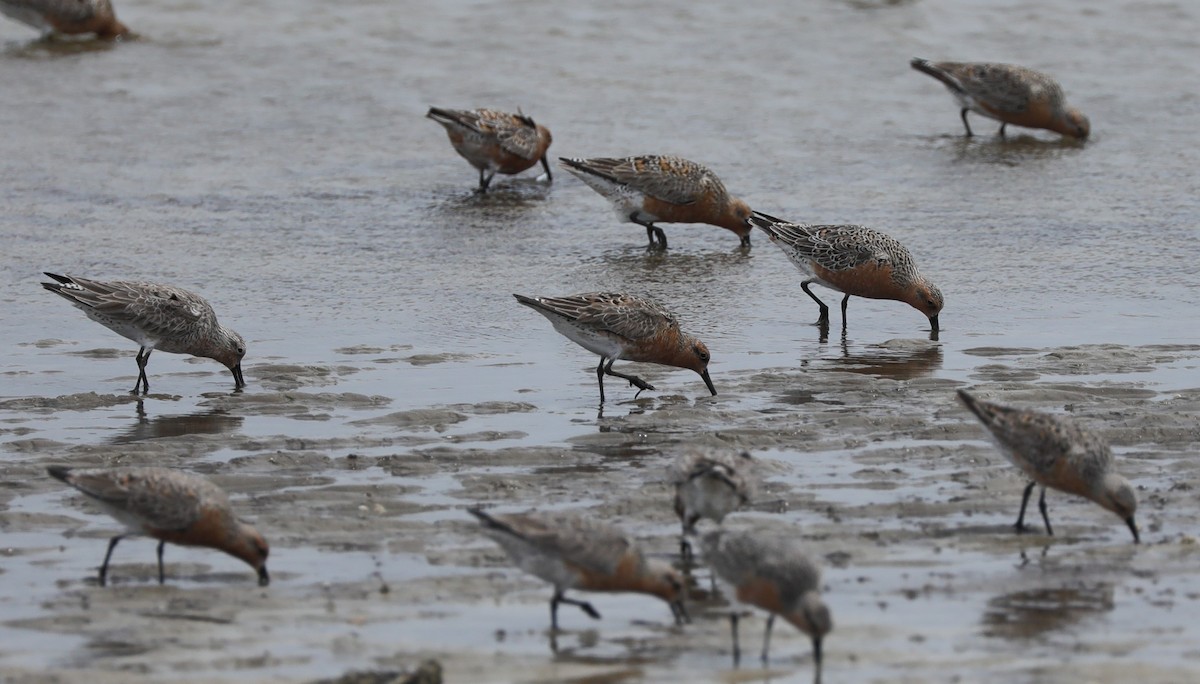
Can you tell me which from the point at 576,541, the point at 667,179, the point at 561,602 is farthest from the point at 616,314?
the point at 667,179

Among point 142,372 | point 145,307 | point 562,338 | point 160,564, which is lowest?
point 562,338

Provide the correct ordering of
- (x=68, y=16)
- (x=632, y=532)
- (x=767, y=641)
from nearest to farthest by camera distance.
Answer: (x=767, y=641), (x=632, y=532), (x=68, y=16)

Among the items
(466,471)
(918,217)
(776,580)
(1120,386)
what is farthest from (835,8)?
(776,580)

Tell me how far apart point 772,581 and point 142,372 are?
6306 mm

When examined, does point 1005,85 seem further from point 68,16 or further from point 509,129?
point 68,16

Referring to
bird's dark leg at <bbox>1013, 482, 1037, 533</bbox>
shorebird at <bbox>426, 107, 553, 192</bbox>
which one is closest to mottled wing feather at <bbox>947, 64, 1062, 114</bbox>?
shorebird at <bbox>426, 107, 553, 192</bbox>

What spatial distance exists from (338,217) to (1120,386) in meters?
8.52

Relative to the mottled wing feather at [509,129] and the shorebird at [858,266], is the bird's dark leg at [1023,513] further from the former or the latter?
the mottled wing feather at [509,129]

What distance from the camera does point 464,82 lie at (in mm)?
23234

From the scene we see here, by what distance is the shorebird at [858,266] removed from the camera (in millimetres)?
14414

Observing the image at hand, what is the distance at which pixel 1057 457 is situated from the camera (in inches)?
374

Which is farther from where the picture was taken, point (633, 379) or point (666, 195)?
point (666, 195)

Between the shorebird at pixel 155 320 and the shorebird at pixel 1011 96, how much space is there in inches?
456

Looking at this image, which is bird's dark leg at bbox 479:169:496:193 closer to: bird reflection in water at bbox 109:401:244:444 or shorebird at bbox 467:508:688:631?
bird reflection in water at bbox 109:401:244:444
